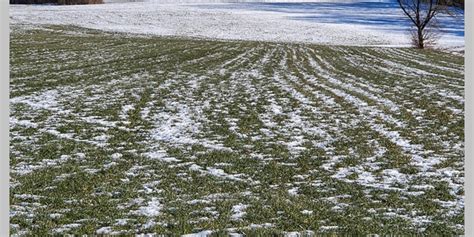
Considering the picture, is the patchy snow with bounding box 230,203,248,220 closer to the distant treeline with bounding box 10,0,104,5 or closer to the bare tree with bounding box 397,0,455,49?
the bare tree with bounding box 397,0,455,49

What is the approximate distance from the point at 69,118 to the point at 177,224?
31.1 feet

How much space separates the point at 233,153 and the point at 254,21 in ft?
226

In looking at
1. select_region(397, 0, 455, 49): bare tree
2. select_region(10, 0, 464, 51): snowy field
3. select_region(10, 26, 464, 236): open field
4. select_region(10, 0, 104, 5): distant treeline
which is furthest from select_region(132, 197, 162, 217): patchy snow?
select_region(10, 0, 104, 5): distant treeline

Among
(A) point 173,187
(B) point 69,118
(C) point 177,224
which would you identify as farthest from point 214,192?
(B) point 69,118

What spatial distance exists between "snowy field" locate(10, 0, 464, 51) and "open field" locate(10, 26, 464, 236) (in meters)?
41.9

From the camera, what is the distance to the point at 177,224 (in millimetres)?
8531

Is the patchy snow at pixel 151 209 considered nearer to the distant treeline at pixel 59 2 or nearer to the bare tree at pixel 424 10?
the bare tree at pixel 424 10

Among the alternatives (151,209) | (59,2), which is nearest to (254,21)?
(59,2)

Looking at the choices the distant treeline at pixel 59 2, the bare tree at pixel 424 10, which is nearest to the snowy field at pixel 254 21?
the bare tree at pixel 424 10

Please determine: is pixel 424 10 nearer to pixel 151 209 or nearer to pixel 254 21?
pixel 254 21

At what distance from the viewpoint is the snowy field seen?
68375 millimetres

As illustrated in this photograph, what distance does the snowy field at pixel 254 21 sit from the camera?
68.4m

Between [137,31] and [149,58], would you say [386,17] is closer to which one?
[137,31]

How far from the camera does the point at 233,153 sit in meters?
13.2
